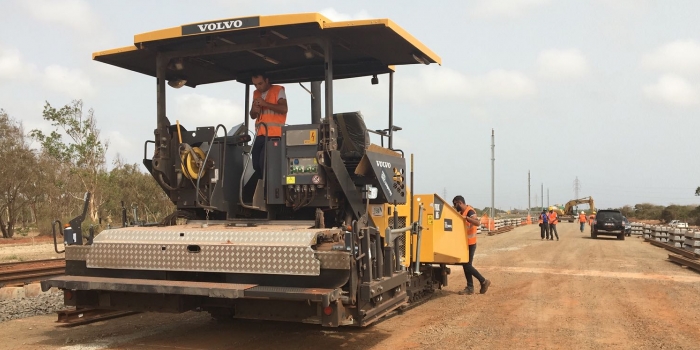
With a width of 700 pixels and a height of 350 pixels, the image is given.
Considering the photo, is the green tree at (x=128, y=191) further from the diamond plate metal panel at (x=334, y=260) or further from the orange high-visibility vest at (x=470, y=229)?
the diamond plate metal panel at (x=334, y=260)

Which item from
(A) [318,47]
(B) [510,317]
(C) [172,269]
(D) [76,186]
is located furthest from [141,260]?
(D) [76,186]

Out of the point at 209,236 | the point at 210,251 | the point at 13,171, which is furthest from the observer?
the point at 13,171

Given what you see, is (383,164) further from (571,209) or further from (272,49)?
(571,209)

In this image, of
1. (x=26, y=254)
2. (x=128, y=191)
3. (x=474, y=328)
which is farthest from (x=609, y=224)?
(x=128, y=191)

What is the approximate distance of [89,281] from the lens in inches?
217

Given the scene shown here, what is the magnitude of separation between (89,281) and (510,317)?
5.43 metres

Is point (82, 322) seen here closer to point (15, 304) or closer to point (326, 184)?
point (15, 304)

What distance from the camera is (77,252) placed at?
5984 millimetres

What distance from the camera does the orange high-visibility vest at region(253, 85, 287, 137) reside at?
6.43 m

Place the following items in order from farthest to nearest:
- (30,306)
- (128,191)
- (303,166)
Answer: (128,191), (30,306), (303,166)

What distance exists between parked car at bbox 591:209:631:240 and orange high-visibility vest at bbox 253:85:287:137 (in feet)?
84.0

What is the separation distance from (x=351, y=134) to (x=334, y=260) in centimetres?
223

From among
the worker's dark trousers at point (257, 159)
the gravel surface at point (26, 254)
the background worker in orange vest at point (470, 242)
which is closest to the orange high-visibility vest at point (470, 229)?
the background worker in orange vest at point (470, 242)

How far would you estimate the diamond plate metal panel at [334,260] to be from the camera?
497 cm
